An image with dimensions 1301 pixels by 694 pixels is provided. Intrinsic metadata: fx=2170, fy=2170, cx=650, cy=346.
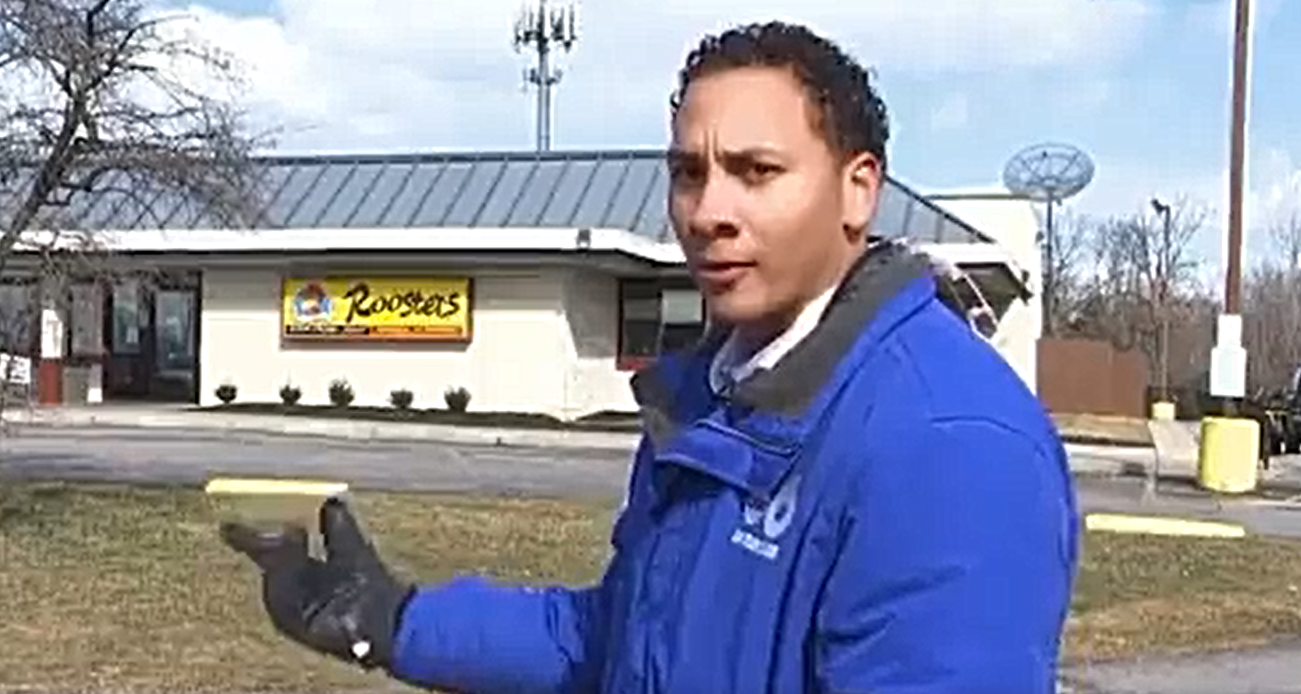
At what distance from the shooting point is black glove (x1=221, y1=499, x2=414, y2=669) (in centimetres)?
271

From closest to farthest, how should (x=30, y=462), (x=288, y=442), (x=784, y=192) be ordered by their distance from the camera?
(x=784, y=192), (x=30, y=462), (x=288, y=442)

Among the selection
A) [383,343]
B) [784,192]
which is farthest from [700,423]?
[383,343]

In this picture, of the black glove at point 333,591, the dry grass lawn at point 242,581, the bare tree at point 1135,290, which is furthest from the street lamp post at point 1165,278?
the black glove at point 333,591

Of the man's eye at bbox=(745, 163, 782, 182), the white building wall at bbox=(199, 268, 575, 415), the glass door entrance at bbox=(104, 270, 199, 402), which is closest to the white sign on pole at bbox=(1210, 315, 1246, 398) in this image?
the white building wall at bbox=(199, 268, 575, 415)

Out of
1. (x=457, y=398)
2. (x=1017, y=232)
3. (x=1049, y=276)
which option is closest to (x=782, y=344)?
(x=457, y=398)

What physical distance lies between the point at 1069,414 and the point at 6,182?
124 ft

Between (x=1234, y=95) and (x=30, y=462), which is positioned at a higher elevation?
(x=1234, y=95)

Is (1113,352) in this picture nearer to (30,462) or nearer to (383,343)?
(383,343)

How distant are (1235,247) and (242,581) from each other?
17.6 metres

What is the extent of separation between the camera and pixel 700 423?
2.21 m

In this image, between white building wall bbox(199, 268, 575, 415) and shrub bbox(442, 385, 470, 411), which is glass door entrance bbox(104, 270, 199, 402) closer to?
white building wall bbox(199, 268, 575, 415)

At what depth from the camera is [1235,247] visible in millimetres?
27672

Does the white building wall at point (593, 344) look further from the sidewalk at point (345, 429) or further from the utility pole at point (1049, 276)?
the utility pole at point (1049, 276)

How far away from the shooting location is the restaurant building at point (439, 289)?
3997 cm
